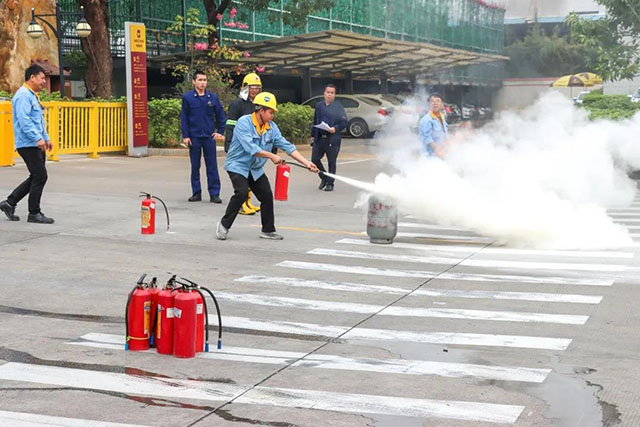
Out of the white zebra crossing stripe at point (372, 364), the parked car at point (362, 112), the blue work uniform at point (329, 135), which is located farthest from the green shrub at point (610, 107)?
the white zebra crossing stripe at point (372, 364)

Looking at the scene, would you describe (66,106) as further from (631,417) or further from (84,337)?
(631,417)

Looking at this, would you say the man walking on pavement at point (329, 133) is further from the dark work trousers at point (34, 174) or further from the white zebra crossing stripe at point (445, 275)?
the white zebra crossing stripe at point (445, 275)

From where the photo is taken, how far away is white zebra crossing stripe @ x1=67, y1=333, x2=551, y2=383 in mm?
6762

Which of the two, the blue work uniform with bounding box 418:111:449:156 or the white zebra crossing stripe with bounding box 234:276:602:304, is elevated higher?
the blue work uniform with bounding box 418:111:449:156

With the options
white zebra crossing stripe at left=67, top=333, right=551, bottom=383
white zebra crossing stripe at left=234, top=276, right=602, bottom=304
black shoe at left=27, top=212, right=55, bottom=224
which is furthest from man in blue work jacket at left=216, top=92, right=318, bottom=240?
white zebra crossing stripe at left=67, top=333, right=551, bottom=383

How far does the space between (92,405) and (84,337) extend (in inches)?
66.8

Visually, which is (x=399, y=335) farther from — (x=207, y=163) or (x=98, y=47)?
(x=98, y=47)

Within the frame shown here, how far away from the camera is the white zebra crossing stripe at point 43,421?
5570 millimetres

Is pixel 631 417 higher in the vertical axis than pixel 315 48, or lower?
lower

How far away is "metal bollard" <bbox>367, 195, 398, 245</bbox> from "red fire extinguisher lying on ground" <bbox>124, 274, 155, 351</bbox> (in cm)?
533

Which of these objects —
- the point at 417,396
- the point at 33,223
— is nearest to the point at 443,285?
the point at 417,396

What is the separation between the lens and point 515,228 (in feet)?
40.4

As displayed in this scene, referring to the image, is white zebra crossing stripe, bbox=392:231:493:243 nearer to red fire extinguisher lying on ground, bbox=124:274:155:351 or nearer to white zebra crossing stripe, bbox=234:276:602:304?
white zebra crossing stripe, bbox=234:276:602:304

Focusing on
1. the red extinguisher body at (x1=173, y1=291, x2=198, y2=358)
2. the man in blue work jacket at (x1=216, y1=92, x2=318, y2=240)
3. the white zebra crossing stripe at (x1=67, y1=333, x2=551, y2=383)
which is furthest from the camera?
the man in blue work jacket at (x1=216, y1=92, x2=318, y2=240)
